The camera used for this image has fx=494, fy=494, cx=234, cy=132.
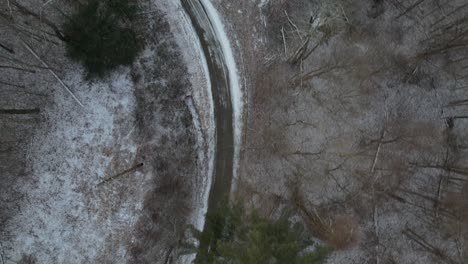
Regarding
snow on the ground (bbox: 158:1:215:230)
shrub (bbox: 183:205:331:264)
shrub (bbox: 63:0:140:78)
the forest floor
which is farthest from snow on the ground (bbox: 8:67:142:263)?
shrub (bbox: 183:205:331:264)

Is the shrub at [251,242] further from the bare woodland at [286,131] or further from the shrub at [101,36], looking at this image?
the shrub at [101,36]

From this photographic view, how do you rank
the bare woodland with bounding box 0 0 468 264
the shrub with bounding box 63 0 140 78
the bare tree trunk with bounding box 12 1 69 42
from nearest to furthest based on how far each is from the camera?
the shrub with bounding box 63 0 140 78
the bare tree trunk with bounding box 12 1 69 42
the bare woodland with bounding box 0 0 468 264

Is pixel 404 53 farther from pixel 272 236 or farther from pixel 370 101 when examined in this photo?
pixel 272 236

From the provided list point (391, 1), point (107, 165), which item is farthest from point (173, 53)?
point (391, 1)

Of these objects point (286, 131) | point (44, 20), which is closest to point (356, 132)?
point (286, 131)

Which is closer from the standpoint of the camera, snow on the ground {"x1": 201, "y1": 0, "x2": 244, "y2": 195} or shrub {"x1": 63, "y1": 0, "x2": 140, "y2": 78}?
shrub {"x1": 63, "y1": 0, "x2": 140, "y2": 78}

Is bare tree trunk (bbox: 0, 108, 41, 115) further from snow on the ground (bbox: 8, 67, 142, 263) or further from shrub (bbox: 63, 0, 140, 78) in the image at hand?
shrub (bbox: 63, 0, 140, 78)
